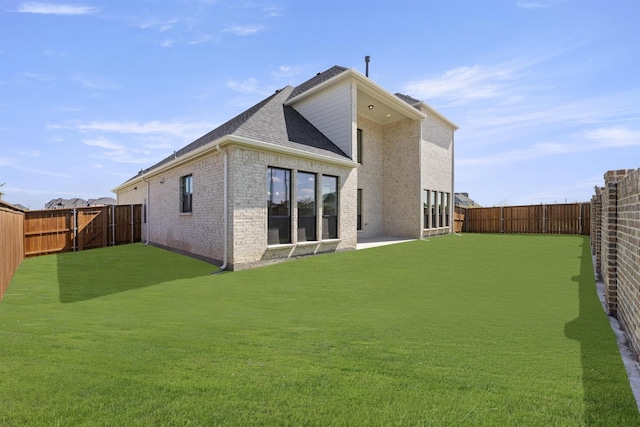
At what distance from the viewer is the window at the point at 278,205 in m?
10.0

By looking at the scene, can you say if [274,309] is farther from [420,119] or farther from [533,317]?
[420,119]

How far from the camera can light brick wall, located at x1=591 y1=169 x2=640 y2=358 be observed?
11.3 ft

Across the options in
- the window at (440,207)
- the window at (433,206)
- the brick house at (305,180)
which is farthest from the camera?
the window at (440,207)

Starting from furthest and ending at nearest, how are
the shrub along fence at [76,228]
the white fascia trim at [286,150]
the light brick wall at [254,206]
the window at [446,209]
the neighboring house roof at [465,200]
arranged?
the neighboring house roof at [465,200] → the window at [446,209] → the shrub along fence at [76,228] → the light brick wall at [254,206] → the white fascia trim at [286,150]

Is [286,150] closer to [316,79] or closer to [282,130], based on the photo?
[282,130]

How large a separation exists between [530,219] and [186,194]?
23417 mm

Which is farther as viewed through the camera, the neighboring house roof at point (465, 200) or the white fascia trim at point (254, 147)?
the neighboring house roof at point (465, 200)

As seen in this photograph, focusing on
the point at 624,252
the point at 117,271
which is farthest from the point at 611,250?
the point at 117,271

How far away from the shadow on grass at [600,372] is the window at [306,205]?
25.8 ft

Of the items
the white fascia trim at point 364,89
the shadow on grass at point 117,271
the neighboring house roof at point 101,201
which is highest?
the white fascia trim at point 364,89

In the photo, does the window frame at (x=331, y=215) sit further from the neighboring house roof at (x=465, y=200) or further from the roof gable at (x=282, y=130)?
the neighboring house roof at (x=465, y=200)

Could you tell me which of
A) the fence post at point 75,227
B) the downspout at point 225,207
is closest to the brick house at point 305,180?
the downspout at point 225,207

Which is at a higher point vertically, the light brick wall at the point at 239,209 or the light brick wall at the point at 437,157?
the light brick wall at the point at 437,157

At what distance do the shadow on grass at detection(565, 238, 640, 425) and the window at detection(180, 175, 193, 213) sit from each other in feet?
39.3
